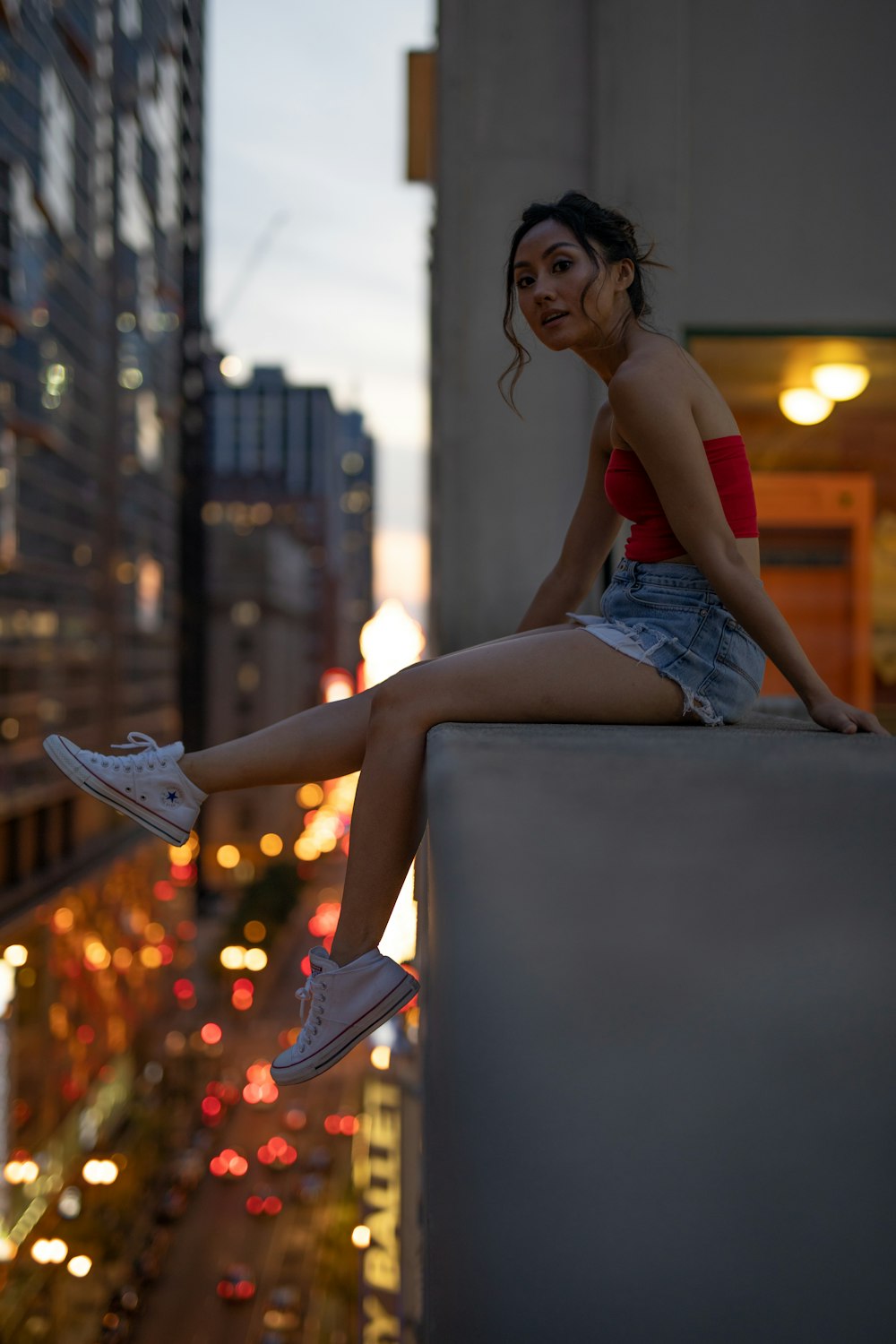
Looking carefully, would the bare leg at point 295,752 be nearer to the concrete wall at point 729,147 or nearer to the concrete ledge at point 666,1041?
the concrete ledge at point 666,1041

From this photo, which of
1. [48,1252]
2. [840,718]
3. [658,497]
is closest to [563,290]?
[658,497]

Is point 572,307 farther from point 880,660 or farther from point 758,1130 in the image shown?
point 880,660

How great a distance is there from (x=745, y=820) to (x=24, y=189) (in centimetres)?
3098

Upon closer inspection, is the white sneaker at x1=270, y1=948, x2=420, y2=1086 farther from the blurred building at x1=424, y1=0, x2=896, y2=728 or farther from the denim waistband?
the blurred building at x1=424, y1=0, x2=896, y2=728

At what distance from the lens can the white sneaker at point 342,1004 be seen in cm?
255

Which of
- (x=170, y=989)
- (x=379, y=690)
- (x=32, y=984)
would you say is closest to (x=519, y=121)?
(x=379, y=690)

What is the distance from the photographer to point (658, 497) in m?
2.78

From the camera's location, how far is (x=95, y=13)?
123ft

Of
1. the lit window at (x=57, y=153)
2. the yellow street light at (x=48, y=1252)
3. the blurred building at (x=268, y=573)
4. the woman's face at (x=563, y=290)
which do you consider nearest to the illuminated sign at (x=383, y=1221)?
the woman's face at (x=563, y=290)

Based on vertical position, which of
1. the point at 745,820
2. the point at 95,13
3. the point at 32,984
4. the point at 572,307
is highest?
the point at 95,13

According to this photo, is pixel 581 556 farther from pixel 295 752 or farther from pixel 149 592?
pixel 149 592

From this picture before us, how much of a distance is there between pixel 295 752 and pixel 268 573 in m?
74.9

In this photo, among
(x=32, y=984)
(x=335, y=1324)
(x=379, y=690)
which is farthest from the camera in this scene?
(x=32, y=984)

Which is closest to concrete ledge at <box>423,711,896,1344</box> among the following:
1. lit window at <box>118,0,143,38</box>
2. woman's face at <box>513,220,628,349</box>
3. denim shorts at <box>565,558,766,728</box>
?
denim shorts at <box>565,558,766,728</box>
